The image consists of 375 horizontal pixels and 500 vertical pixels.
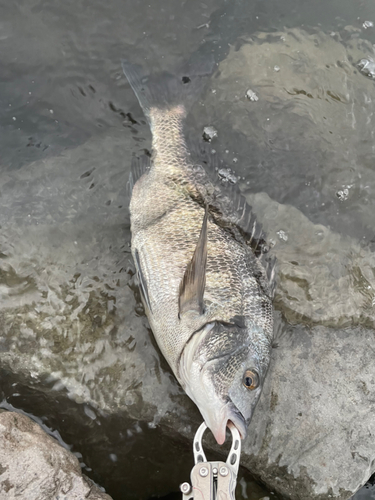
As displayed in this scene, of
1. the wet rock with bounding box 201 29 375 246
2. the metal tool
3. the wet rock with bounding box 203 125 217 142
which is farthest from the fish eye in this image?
the wet rock with bounding box 203 125 217 142

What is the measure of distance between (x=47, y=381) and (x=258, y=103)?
3.59m

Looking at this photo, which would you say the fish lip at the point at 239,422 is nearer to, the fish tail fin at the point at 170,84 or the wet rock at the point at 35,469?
the wet rock at the point at 35,469

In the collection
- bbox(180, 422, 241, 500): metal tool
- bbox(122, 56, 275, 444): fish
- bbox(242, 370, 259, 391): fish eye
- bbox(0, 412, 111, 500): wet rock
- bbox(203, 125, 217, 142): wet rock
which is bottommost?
bbox(0, 412, 111, 500): wet rock

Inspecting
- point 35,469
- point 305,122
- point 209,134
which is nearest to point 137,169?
point 209,134

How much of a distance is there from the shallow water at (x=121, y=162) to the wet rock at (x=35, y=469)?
49 centimetres

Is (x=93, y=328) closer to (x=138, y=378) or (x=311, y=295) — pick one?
(x=138, y=378)

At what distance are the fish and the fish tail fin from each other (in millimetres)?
11

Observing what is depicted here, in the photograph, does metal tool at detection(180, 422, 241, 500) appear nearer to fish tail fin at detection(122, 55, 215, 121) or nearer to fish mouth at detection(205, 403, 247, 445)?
fish mouth at detection(205, 403, 247, 445)

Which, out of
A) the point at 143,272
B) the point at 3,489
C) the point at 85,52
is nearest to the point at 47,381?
the point at 3,489

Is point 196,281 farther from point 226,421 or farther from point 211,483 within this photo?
point 211,483

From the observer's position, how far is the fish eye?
3.06 m

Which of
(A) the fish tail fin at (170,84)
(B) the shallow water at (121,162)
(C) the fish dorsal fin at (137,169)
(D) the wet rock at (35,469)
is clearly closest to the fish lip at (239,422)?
(B) the shallow water at (121,162)

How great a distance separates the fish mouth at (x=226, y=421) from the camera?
9.40 feet

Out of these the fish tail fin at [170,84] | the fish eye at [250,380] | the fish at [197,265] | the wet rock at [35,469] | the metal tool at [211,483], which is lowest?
the wet rock at [35,469]
